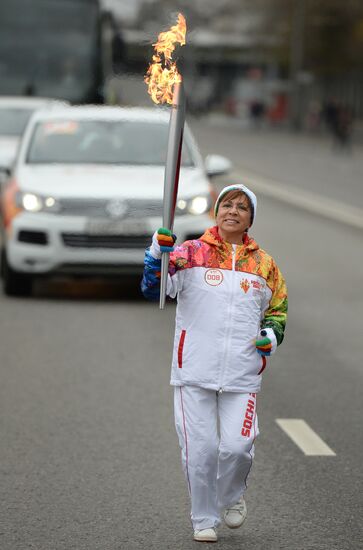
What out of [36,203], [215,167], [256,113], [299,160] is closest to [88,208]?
[36,203]

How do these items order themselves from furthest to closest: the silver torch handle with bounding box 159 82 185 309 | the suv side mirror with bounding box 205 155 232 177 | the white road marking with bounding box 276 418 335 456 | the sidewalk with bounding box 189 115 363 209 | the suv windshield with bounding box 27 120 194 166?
the sidewalk with bounding box 189 115 363 209 < the suv side mirror with bounding box 205 155 232 177 < the suv windshield with bounding box 27 120 194 166 < the white road marking with bounding box 276 418 335 456 < the silver torch handle with bounding box 159 82 185 309

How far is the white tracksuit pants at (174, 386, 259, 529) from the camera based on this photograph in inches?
220

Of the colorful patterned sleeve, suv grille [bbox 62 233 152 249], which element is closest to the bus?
suv grille [bbox 62 233 152 249]

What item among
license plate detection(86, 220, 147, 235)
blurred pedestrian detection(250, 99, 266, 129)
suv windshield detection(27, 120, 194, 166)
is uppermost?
suv windshield detection(27, 120, 194, 166)

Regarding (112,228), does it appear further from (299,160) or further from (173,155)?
(299,160)

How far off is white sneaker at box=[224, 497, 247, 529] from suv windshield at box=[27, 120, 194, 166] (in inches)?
323

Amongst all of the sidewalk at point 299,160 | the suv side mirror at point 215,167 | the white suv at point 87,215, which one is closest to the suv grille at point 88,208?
the white suv at point 87,215

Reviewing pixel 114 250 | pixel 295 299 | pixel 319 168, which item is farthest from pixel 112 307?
pixel 319 168

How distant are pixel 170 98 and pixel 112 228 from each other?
739cm

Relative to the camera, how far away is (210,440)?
561 cm

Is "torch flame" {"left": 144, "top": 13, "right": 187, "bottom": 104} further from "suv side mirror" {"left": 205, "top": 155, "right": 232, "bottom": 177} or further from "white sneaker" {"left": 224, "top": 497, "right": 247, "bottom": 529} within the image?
"suv side mirror" {"left": 205, "top": 155, "right": 232, "bottom": 177}

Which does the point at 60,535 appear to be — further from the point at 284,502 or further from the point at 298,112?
the point at 298,112

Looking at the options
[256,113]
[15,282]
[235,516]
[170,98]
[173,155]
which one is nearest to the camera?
[173,155]

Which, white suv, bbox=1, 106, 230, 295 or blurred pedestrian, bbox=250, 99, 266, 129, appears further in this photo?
blurred pedestrian, bbox=250, 99, 266, 129
